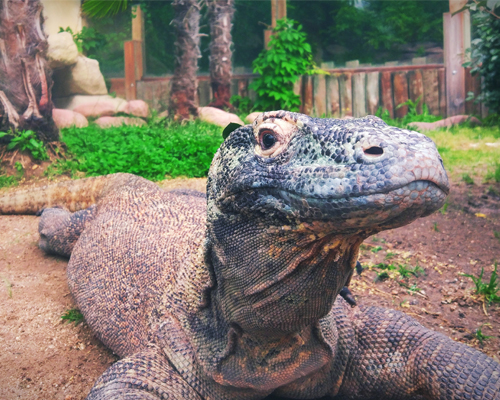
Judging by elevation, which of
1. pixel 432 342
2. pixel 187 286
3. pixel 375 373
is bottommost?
pixel 375 373

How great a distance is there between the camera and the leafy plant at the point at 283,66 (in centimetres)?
1095

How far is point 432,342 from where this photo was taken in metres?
2.25

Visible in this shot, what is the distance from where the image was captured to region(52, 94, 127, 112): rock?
12.2 metres

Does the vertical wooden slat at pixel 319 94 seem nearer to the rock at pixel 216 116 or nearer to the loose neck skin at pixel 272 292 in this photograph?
the rock at pixel 216 116

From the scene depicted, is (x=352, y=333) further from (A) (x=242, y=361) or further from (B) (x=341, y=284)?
(B) (x=341, y=284)

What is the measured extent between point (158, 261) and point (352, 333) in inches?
41.4

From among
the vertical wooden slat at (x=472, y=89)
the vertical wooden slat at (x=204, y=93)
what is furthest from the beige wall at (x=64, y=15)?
the vertical wooden slat at (x=472, y=89)

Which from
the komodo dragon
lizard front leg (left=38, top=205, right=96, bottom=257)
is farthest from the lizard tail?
the komodo dragon

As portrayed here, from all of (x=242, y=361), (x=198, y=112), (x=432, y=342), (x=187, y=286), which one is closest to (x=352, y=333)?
(x=432, y=342)

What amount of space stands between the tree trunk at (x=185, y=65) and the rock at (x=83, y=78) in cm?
346

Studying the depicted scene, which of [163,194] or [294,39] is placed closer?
[163,194]

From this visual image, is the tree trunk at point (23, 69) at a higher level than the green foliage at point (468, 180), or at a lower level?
higher

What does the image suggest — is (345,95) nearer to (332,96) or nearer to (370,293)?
(332,96)

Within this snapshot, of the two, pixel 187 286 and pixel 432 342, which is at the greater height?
pixel 187 286
